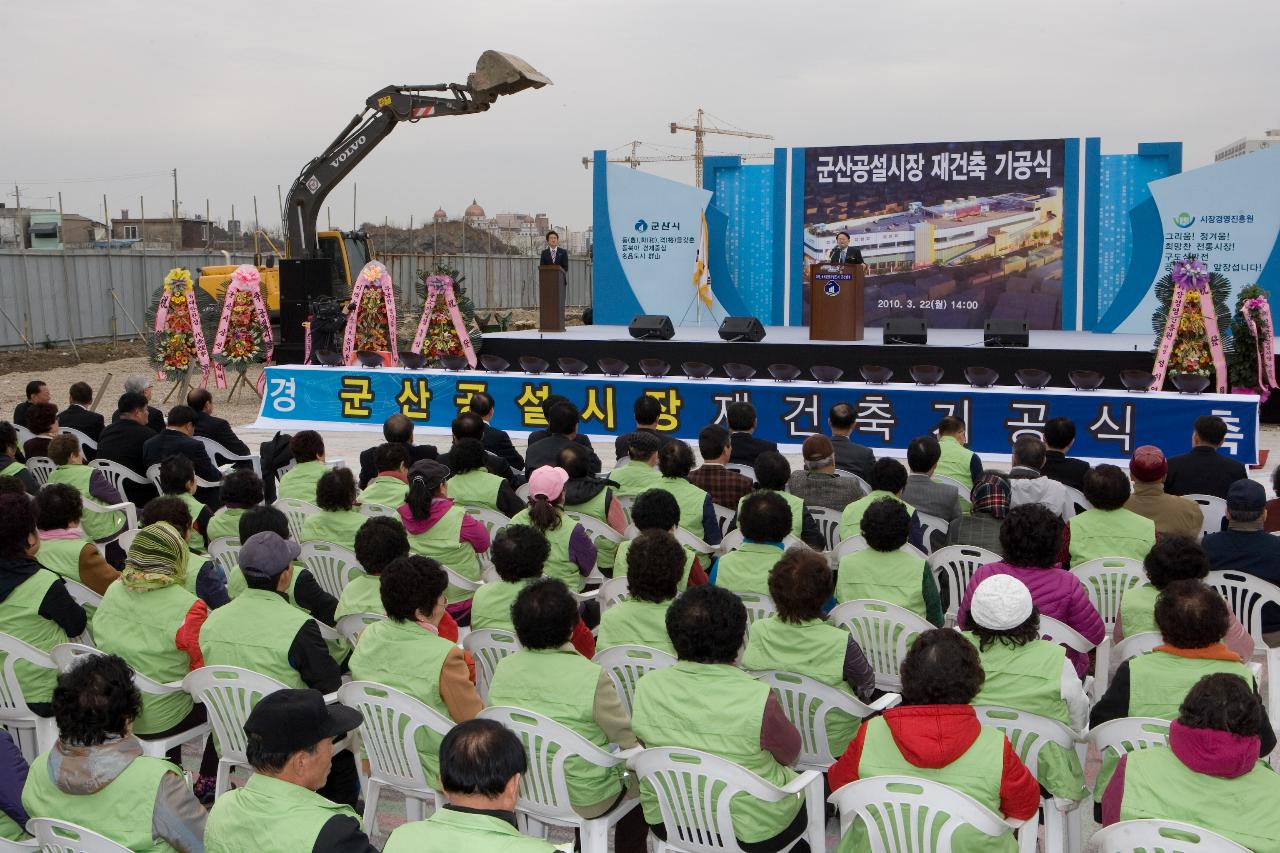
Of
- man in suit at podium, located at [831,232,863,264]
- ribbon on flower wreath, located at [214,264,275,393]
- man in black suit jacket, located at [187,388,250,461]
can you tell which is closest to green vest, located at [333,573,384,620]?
man in black suit jacket, located at [187,388,250,461]

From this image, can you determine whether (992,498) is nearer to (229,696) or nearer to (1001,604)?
(1001,604)

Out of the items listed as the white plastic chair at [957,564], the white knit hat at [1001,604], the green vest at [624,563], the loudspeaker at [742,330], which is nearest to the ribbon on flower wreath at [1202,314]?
the loudspeaker at [742,330]

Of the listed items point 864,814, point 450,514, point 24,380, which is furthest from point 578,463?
point 24,380

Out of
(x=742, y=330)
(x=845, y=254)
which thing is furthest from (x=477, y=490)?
(x=845, y=254)

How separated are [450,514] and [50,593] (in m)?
1.52

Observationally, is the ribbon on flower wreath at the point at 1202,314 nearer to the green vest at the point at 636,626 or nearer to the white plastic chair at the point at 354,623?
the green vest at the point at 636,626

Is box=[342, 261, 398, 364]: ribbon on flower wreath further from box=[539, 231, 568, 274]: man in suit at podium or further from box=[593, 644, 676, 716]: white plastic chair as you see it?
box=[593, 644, 676, 716]: white plastic chair

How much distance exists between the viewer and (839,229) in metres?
18.3

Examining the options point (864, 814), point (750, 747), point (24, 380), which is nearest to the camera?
point (864, 814)

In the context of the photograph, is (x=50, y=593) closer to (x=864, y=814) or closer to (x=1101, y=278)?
(x=864, y=814)

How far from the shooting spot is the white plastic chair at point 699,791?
9.01 feet

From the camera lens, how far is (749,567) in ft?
13.9

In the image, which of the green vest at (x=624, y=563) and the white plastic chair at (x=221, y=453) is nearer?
the green vest at (x=624, y=563)

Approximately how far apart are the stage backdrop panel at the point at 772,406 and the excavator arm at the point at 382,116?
265 inches
